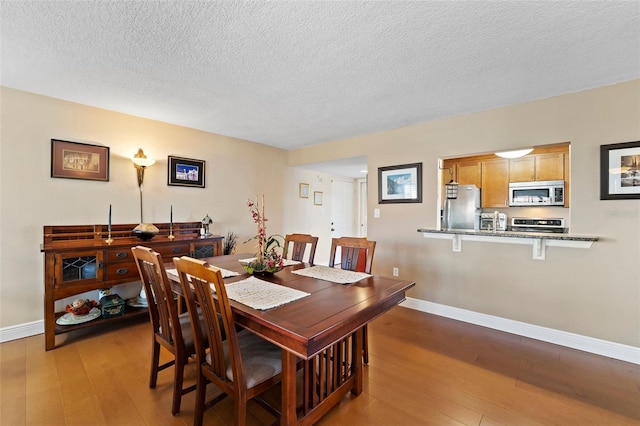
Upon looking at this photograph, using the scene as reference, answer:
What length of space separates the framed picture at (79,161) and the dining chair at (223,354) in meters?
2.33

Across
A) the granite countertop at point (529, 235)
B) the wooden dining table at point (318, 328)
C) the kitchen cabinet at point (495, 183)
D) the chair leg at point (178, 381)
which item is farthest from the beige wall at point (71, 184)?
the kitchen cabinet at point (495, 183)

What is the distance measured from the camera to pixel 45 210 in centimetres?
268

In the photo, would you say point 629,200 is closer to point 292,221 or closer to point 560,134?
point 560,134

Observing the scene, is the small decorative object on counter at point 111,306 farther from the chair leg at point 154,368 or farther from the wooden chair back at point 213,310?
the wooden chair back at point 213,310

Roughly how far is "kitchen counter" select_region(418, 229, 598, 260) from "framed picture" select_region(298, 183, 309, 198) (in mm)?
2535

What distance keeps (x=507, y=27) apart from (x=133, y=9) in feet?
7.02

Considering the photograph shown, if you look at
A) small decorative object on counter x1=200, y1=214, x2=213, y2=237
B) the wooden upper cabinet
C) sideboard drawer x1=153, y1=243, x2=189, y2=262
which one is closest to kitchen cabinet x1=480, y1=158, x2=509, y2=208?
the wooden upper cabinet

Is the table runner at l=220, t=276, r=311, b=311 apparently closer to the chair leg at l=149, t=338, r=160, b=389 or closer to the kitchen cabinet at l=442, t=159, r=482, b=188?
the chair leg at l=149, t=338, r=160, b=389

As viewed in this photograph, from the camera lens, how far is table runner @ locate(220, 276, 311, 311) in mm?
1422

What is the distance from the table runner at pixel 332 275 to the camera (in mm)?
1921

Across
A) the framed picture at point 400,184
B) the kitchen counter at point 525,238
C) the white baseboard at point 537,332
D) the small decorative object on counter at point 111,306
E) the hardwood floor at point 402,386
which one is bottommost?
the hardwood floor at point 402,386

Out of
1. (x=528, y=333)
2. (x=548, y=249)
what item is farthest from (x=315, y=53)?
(x=528, y=333)

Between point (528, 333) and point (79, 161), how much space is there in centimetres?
489

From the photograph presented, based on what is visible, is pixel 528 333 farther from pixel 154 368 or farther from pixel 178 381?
pixel 154 368
